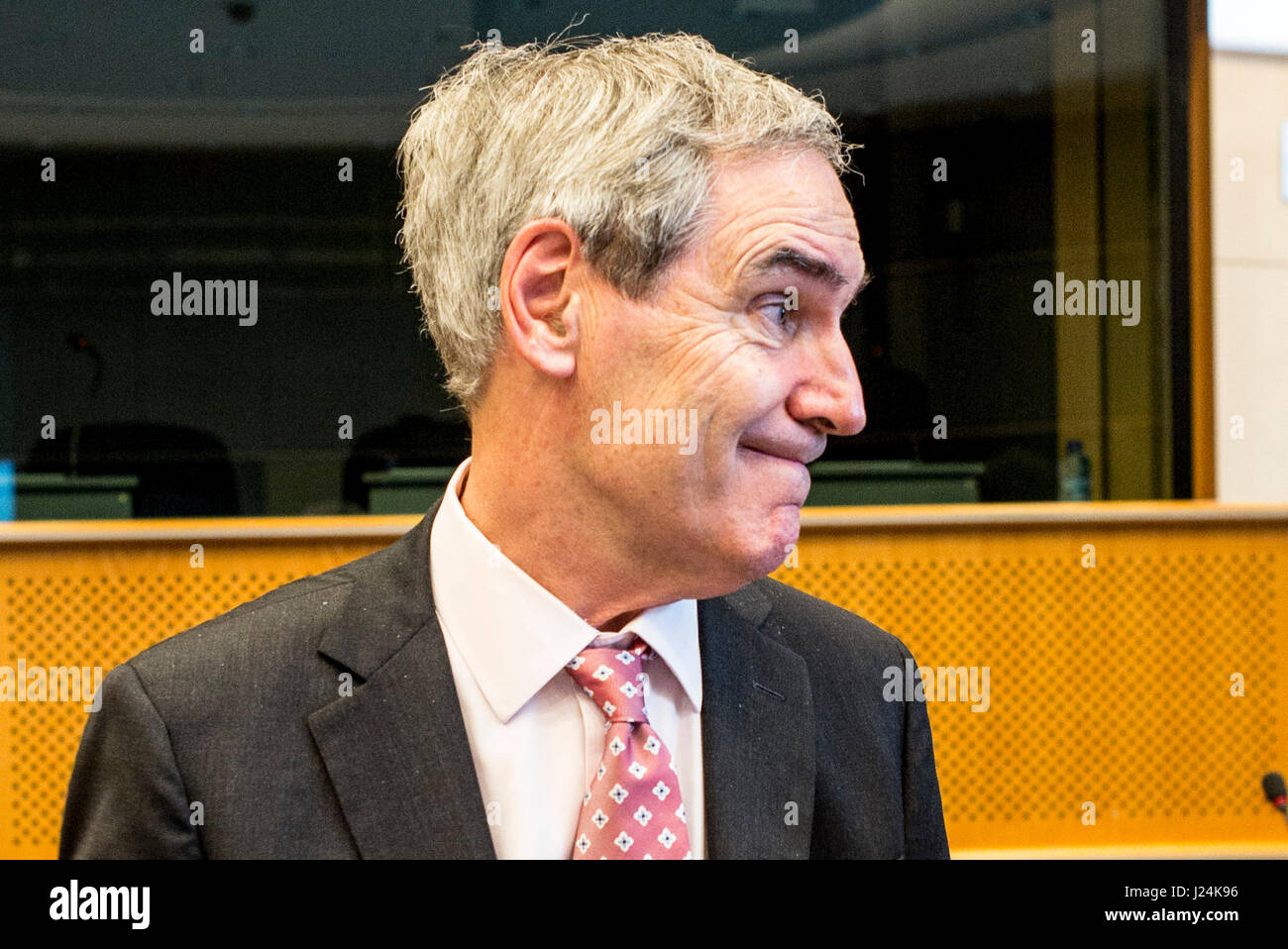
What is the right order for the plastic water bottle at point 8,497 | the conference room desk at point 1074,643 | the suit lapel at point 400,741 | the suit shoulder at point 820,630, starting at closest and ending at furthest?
the suit lapel at point 400,741, the suit shoulder at point 820,630, the conference room desk at point 1074,643, the plastic water bottle at point 8,497

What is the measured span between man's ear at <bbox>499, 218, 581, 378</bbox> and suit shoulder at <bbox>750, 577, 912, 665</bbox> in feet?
1.17

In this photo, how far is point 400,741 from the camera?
36.6 inches

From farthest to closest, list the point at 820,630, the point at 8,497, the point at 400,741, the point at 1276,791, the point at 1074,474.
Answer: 1. the point at 1074,474
2. the point at 8,497
3. the point at 1276,791
4. the point at 820,630
5. the point at 400,741

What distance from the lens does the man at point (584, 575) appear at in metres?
0.92

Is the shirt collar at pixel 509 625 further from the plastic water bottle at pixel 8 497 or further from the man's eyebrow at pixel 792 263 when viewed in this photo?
the plastic water bottle at pixel 8 497

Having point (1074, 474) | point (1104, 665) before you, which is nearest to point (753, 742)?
point (1104, 665)

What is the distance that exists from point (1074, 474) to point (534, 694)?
11.0ft

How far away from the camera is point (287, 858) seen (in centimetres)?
90

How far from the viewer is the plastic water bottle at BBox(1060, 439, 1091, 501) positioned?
12.8 ft

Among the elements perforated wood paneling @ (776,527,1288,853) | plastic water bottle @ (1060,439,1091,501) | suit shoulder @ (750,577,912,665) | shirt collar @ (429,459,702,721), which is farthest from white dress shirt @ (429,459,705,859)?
plastic water bottle @ (1060,439,1091,501)

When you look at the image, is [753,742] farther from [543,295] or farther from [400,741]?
[543,295]

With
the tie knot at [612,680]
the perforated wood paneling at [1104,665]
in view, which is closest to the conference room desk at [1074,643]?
the perforated wood paneling at [1104,665]

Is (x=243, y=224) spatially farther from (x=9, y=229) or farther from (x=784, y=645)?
(x=784, y=645)

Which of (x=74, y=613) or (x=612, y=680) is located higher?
(x=612, y=680)
